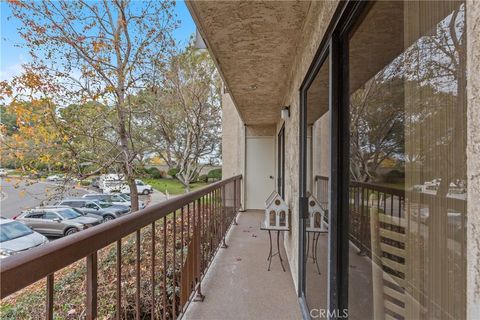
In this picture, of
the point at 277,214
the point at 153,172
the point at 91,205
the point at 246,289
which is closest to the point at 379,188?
the point at 246,289

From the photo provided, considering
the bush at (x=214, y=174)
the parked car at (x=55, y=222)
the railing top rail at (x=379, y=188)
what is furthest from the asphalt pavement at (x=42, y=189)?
the bush at (x=214, y=174)

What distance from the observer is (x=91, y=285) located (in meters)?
0.98

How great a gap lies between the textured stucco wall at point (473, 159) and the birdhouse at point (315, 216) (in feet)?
3.79

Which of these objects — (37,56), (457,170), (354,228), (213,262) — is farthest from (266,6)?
(37,56)

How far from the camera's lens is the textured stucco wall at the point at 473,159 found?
1.56 feet

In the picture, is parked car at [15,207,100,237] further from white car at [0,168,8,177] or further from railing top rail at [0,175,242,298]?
railing top rail at [0,175,242,298]

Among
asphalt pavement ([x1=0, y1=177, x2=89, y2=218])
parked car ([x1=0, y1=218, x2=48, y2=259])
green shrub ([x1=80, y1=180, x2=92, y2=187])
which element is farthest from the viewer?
parked car ([x1=0, y1=218, x2=48, y2=259])

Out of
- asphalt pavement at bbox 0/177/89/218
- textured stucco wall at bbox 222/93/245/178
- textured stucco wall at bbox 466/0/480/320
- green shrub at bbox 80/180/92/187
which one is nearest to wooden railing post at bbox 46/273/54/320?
textured stucco wall at bbox 466/0/480/320

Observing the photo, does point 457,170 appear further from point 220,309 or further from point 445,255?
point 220,309

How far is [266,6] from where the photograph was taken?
1.85 metres

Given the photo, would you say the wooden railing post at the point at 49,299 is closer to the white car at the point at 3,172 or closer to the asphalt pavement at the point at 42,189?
the asphalt pavement at the point at 42,189

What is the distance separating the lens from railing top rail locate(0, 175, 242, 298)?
625 millimetres

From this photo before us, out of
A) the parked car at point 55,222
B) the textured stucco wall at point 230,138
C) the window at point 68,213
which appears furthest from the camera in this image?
the window at point 68,213

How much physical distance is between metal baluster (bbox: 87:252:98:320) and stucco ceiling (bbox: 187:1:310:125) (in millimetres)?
1659
